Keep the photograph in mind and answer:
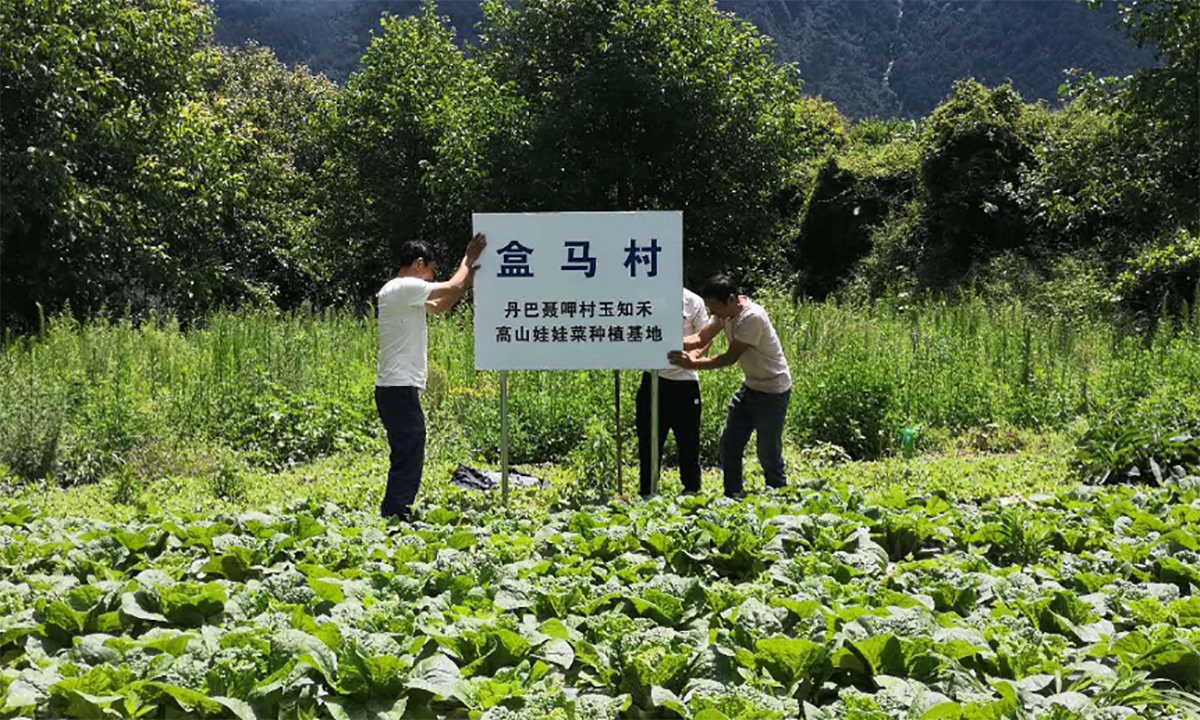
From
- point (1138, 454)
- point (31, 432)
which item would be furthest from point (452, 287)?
point (1138, 454)

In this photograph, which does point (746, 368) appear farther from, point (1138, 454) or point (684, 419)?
point (1138, 454)

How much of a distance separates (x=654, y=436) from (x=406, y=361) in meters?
1.72

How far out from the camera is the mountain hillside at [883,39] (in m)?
58.2

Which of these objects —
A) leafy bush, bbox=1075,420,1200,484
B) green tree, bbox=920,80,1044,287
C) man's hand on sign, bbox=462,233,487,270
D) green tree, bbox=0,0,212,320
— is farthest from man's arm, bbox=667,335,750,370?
green tree, bbox=920,80,1044,287

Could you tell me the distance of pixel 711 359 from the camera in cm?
673

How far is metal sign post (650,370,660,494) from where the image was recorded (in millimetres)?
6930

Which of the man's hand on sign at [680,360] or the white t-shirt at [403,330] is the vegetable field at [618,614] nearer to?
the white t-shirt at [403,330]

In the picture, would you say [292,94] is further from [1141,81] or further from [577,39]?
[1141,81]

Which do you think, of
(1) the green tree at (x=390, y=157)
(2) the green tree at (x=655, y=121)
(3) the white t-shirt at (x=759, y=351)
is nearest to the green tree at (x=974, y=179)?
(2) the green tree at (x=655, y=121)

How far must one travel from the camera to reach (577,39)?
19.0 meters

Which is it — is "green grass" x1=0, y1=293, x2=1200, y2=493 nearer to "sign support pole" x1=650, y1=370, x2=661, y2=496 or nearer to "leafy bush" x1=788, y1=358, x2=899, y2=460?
"leafy bush" x1=788, y1=358, x2=899, y2=460

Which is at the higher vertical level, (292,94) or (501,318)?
(292,94)

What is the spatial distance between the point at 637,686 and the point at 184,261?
62.1ft

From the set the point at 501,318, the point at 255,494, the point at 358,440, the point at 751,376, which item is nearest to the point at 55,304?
the point at 358,440
